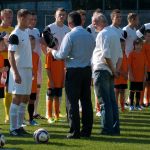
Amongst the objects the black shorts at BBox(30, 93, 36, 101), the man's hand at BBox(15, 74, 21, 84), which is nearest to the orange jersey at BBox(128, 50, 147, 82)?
the black shorts at BBox(30, 93, 36, 101)

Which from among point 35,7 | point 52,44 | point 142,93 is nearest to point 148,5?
point 35,7

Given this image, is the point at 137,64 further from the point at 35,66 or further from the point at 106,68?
the point at 106,68

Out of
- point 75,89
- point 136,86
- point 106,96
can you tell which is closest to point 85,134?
point 106,96

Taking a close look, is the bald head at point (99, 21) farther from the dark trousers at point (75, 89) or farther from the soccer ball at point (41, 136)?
the soccer ball at point (41, 136)

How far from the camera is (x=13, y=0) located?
54.7 meters

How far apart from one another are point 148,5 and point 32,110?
42.0 metres

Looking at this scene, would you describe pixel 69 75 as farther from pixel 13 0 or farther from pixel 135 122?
pixel 13 0

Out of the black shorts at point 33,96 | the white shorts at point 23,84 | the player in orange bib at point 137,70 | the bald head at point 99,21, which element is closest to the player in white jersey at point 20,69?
the white shorts at point 23,84

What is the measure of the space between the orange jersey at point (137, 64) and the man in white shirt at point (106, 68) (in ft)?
12.0

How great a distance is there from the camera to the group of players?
34.1 ft

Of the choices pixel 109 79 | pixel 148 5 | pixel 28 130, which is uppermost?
pixel 148 5

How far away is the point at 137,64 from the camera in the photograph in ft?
47.0

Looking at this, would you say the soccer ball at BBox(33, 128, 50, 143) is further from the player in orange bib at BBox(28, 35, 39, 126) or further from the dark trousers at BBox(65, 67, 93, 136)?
the player in orange bib at BBox(28, 35, 39, 126)

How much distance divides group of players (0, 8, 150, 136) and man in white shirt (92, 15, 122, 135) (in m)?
0.34
